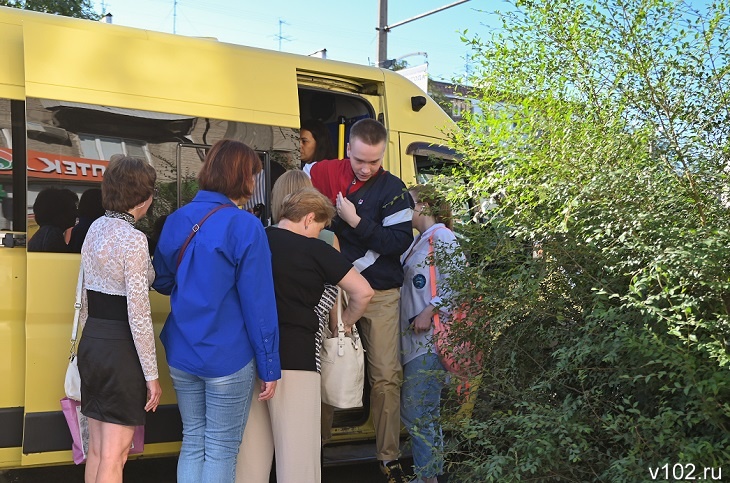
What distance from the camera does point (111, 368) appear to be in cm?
367

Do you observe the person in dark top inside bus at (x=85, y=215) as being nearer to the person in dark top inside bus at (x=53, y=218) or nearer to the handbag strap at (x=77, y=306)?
the person in dark top inside bus at (x=53, y=218)

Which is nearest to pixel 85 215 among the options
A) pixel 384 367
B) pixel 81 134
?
pixel 81 134

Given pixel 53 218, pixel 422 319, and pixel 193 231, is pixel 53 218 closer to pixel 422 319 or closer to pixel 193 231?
pixel 193 231


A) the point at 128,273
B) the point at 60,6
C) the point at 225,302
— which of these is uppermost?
the point at 60,6

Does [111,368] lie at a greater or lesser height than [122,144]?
lesser

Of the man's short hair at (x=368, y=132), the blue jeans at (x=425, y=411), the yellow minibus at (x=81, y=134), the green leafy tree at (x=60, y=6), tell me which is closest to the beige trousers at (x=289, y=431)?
the blue jeans at (x=425, y=411)

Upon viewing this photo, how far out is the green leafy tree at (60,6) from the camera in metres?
14.3

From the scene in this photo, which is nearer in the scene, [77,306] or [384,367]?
[77,306]

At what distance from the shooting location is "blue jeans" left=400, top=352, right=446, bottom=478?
3.86 meters

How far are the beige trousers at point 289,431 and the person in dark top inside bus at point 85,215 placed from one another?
1272mm

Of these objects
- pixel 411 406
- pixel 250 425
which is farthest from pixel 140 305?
pixel 411 406

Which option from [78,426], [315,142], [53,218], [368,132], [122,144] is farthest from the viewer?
[315,142]

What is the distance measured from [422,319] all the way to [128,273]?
1.81 m

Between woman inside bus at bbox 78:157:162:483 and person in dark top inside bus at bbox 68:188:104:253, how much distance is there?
0.46m
